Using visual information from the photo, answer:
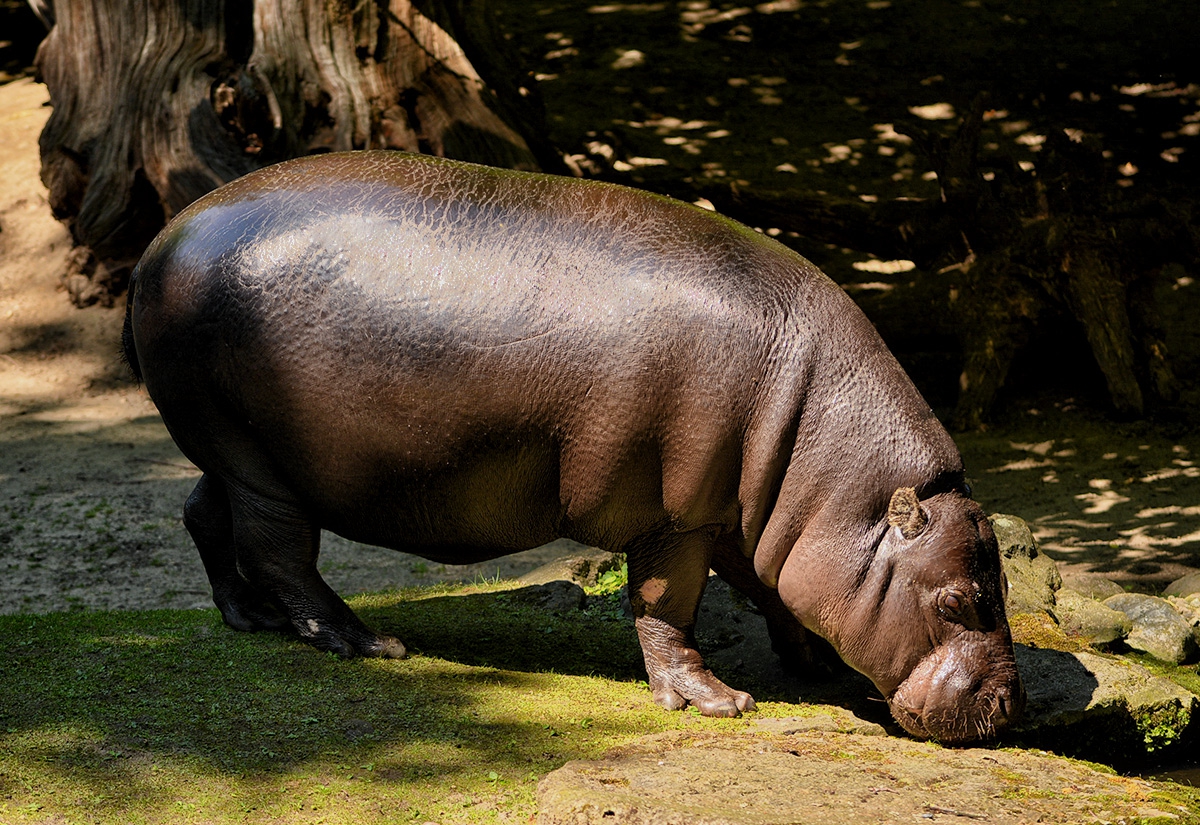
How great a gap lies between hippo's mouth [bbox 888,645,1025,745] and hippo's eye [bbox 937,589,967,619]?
0.45ft

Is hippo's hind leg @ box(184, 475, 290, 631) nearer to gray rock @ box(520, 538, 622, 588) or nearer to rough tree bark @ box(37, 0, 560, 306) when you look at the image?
gray rock @ box(520, 538, 622, 588)

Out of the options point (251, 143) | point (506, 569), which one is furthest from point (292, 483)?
point (251, 143)

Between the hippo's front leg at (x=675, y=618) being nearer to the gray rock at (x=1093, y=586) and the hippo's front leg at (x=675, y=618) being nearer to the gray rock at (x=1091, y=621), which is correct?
the gray rock at (x=1091, y=621)

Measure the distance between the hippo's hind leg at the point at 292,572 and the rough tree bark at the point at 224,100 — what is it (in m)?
5.25

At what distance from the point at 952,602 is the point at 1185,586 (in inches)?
116

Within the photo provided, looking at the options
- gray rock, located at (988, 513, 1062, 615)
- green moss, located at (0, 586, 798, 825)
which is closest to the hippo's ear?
green moss, located at (0, 586, 798, 825)

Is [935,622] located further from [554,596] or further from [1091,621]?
[554,596]

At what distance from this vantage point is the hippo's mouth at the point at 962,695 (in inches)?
174

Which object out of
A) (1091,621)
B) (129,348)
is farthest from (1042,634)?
(129,348)

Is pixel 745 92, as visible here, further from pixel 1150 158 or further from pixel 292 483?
pixel 292 483

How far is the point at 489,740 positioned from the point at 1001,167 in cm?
736

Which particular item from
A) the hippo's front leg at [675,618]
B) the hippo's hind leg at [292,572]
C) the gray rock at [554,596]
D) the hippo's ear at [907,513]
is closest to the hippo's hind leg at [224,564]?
the hippo's hind leg at [292,572]

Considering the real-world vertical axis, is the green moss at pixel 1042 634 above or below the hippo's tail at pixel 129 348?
below

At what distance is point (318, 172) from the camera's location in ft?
16.0
